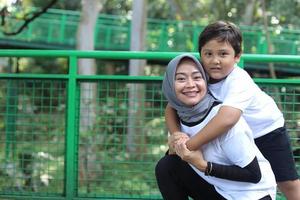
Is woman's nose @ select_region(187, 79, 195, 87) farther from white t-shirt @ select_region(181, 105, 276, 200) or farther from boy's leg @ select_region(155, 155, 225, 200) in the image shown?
boy's leg @ select_region(155, 155, 225, 200)

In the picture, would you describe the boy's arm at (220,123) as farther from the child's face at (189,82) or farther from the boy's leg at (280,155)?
the boy's leg at (280,155)

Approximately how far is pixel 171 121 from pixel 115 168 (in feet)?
4.82

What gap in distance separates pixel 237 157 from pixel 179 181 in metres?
0.39

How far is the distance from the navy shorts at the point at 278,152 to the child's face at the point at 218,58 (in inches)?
18.3

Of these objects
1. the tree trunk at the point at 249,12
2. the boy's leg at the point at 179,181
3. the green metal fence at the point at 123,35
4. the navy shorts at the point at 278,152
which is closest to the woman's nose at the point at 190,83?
the boy's leg at the point at 179,181

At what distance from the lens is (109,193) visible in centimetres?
414

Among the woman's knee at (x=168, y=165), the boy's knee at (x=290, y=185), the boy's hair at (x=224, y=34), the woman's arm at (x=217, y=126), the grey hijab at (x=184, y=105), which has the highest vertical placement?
the boy's hair at (x=224, y=34)

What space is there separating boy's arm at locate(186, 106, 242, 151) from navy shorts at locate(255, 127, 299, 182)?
442 mm

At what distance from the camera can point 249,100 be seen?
2.59 m

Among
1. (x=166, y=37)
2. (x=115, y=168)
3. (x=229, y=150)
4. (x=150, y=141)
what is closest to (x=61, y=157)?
(x=115, y=168)

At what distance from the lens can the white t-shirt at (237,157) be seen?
101 inches

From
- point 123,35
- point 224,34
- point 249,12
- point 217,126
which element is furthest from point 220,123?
point 249,12

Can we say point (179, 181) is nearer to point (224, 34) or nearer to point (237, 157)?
point (237, 157)

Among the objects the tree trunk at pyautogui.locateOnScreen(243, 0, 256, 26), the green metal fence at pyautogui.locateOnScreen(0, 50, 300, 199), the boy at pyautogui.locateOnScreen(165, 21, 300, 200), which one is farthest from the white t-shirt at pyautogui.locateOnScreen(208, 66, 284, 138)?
the tree trunk at pyautogui.locateOnScreen(243, 0, 256, 26)
